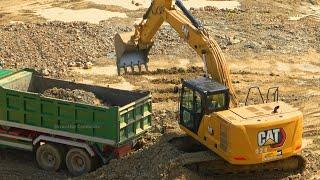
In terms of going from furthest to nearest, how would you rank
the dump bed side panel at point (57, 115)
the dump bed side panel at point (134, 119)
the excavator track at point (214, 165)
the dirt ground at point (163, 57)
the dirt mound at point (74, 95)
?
1. the dirt mound at point (74, 95)
2. the dirt ground at point (163, 57)
3. the dump bed side panel at point (134, 119)
4. the dump bed side panel at point (57, 115)
5. the excavator track at point (214, 165)

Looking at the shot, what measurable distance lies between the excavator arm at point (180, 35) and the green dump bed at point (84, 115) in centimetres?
172

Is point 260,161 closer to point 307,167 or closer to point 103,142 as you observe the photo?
point 307,167

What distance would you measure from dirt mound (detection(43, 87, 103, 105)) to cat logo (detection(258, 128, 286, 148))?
4.41 m

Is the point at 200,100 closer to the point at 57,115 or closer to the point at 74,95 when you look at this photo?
the point at 74,95

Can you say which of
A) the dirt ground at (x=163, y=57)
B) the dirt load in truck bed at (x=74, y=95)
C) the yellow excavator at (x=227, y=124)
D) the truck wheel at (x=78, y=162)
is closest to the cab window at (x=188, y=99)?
the yellow excavator at (x=227, y=124)

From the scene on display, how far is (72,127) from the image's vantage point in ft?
48.3

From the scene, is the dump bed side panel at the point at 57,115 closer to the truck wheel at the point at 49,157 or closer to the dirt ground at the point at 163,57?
the truck wheel at the point at 49,157

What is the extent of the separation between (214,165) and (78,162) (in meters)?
3.28

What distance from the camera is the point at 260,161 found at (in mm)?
13391

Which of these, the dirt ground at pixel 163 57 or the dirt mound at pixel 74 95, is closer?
the dirt ground at pixel 163 57

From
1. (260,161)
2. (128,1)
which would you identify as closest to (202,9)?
(128,1)

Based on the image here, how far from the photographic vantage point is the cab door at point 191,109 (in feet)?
47.3

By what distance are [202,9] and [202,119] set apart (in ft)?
61.0

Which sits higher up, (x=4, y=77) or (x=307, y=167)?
(x=4, y=77)
